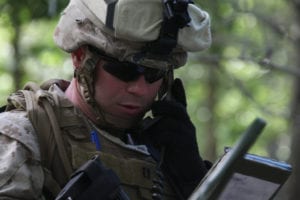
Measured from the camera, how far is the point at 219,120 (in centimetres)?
1532

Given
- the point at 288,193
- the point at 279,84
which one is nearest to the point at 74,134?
the point at 288,193

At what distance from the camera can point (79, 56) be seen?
2.80 m

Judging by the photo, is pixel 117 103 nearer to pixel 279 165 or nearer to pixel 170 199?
pixel 170 199

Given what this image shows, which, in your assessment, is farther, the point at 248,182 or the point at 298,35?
the point at 298,35

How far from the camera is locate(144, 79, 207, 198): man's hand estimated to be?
2.90 m

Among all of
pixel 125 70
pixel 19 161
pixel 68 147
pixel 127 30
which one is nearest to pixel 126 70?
pixel 125 70

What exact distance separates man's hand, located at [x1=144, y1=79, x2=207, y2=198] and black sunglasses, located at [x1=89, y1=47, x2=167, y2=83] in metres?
0.21

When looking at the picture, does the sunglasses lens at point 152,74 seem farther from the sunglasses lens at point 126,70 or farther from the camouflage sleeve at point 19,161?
the camouflage sleeve at point 19,161

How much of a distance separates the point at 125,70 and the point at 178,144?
0.40 metres

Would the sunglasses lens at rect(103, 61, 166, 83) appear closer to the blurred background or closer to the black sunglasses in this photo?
the black sunglasses

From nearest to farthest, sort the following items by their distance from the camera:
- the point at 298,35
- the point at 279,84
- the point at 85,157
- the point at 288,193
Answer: the point at 85,157
the point at 288,193
the point at 298,35
the point at 279,84

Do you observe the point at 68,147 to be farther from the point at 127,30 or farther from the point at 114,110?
the point at 127,30

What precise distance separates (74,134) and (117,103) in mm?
186

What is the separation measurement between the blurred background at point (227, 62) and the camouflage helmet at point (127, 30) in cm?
130
